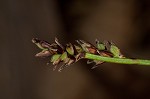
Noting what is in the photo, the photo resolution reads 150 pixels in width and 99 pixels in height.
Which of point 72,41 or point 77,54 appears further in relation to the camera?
point 72,41

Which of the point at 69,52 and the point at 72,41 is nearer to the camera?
the point at 69,52

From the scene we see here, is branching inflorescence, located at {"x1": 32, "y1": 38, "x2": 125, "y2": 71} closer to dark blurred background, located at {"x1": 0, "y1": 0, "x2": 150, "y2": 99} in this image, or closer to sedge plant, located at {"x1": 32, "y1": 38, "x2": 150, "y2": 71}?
sedge plant, located at {"x1": 32, "y1": 38, "x2": 150, "y2": 71}

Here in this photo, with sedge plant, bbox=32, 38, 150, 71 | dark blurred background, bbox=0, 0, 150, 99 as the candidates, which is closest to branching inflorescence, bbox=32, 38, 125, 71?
sedge plant, bbox=32, 38, 150, 71

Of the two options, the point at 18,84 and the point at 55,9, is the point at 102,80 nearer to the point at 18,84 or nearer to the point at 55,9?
the point at 55,9

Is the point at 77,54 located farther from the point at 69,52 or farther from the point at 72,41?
the point at 72,41

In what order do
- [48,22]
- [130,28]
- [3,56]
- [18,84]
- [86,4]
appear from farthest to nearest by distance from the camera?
1. [86,4]
2. [130,28]
3. [48,22]
4. [18,84]
5. [3,56]

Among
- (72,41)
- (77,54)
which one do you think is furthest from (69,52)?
(72,41)

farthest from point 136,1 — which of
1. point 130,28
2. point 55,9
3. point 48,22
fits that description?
point 48,22

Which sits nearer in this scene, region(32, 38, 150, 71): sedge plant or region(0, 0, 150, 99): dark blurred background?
region(32, 38, 150, 71): sedge plant
